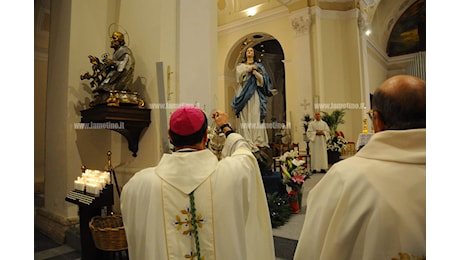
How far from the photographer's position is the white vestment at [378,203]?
35.9 inches

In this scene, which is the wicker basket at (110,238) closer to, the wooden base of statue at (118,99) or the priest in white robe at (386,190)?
the wooden base of statue at (118,99)

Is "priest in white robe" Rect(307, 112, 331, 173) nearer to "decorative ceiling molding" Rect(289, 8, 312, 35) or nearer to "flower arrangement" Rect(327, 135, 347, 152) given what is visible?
"flower arrangement" Rect(327, 135, 347, 152)

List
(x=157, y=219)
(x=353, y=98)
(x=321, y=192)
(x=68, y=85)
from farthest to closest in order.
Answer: (x=353, y=98)
(x=68, y=85)
(x=157, y=219)
(x=321, y=192)

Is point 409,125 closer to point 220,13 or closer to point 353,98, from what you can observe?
point 353,98

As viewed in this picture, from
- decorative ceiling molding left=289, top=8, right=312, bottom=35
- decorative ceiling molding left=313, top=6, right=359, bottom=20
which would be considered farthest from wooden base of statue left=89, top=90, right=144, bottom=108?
decorative ceiling molding left=289, top=8, right=312, bottom=35

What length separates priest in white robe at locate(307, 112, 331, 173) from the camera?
4.25 meters

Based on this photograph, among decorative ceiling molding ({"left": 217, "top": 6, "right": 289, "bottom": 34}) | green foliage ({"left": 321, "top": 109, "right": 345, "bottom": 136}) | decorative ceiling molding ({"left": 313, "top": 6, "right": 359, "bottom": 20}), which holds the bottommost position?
green foliage ({"left": 321, "top": 109, "right": 345, "bottom": 136})

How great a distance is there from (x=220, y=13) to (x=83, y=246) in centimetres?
979

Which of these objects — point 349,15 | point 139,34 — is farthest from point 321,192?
point 349,15

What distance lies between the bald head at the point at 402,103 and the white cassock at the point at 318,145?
3352 millimetres

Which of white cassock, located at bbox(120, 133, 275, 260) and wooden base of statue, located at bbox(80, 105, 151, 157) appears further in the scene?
wooden base of statue, located at bbox(80, 105, 151, 157)

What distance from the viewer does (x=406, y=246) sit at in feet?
2.99

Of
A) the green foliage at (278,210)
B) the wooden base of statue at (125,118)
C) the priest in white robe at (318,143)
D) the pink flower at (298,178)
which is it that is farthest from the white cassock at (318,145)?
the wooden base of statue at (125,118)

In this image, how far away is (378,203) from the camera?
0.95m
